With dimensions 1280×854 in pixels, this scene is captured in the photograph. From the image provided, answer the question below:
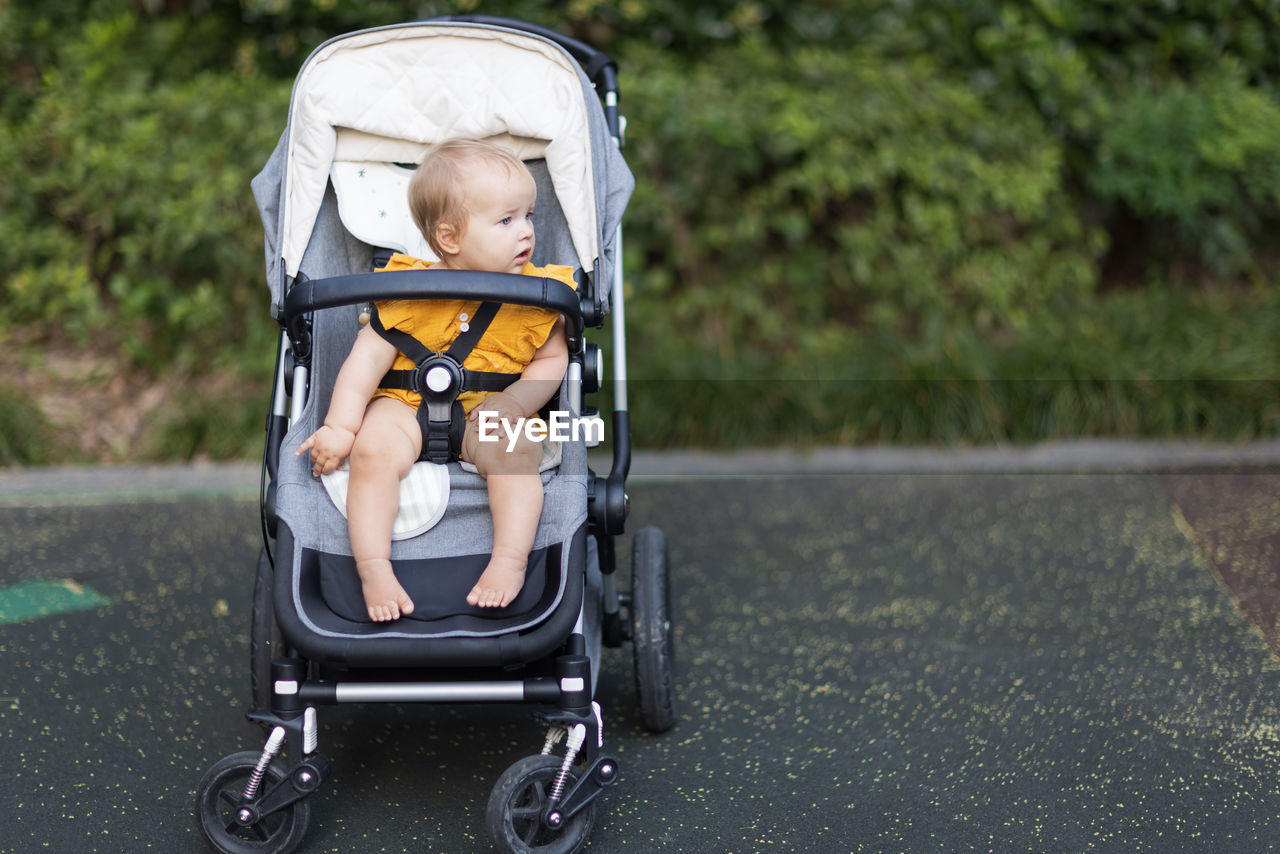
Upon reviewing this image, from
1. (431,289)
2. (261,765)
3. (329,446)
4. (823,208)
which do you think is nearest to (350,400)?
(329,446)

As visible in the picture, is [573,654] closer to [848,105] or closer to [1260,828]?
[1260,828]

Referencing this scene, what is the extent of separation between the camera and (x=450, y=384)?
2840 mm

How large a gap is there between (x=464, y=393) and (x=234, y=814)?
105 centimetres

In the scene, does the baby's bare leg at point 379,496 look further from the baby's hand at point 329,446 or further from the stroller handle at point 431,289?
the stroller handle at point 431,289

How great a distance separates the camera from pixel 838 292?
6.61 meters

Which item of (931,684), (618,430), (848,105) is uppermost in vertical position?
(848,105)

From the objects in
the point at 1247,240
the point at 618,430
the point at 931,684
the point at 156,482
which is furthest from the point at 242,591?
the point at 1247,240

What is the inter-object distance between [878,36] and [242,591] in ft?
15.1

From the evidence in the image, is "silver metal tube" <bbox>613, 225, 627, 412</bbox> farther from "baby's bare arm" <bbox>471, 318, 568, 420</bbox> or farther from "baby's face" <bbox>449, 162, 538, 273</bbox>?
"baby's face" <bbox>449, 162, 538, 273</bbox>

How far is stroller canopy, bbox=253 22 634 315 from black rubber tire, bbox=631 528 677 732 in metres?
0.73

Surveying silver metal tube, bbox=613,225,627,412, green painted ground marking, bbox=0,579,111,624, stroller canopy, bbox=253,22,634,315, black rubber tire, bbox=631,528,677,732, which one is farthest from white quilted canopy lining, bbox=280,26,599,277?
green painted ground marking, bbox=0,579,111,624

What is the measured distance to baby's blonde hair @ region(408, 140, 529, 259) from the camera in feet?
9.39

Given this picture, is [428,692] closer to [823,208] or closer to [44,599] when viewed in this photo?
[44,599]

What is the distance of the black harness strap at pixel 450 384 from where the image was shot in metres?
2.86
